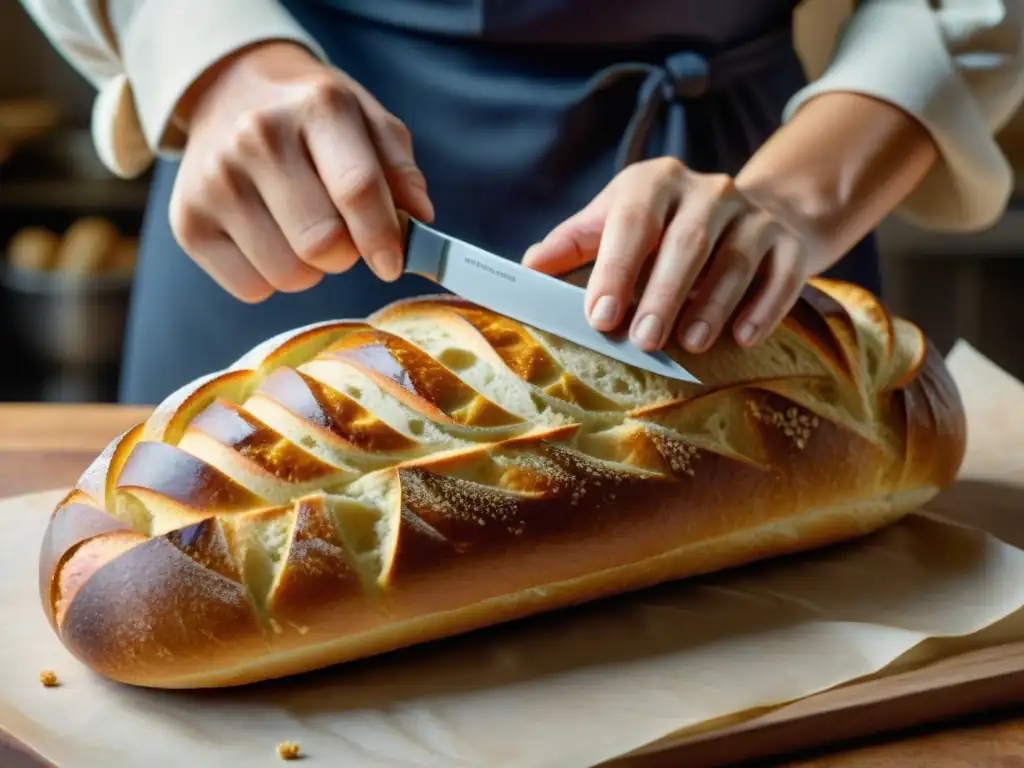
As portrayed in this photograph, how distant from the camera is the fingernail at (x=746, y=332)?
3.81 ft

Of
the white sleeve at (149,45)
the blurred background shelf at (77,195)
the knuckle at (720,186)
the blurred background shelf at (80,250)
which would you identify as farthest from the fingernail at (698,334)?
the blurred background shelf at (77,195)

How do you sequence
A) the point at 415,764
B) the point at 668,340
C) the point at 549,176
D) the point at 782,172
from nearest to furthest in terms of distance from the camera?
the point at 415,764 → the point at 668,340 → the point at 782,172 → the point at 549,176

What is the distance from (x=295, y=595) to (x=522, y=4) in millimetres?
810

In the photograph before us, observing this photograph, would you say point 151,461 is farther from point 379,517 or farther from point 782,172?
point 782,172

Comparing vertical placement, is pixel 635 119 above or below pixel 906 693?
above

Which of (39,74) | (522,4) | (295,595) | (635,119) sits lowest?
(39,74)

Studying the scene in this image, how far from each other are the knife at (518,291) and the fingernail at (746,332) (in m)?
0.06

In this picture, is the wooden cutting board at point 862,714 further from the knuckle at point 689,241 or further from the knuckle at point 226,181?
the knuckle at point 226,181

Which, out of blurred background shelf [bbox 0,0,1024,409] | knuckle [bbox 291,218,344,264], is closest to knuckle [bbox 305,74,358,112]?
knuckle [bbox 291,218,344,264]

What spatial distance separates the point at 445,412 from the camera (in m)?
1.10

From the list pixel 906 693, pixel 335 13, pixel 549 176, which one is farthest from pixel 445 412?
pixel 335 13

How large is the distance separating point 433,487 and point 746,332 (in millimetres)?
336

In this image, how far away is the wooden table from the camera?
3.20 feet

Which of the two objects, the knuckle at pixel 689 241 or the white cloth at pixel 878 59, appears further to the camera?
the white cloth at pixel 878 59
